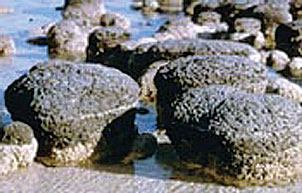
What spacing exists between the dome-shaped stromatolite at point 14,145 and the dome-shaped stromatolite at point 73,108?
202mm

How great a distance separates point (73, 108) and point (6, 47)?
711cm

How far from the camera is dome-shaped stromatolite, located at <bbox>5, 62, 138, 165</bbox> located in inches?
236

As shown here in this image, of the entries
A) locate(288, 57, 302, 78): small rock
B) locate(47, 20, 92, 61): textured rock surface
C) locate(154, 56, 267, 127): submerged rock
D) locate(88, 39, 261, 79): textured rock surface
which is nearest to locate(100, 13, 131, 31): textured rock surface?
locate(47, 20, 92, 61): textured rock surface

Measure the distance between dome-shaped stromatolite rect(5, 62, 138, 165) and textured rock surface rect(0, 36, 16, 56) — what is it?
6.25 metres

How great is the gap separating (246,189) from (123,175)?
1.32 m

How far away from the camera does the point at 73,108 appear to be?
602cm

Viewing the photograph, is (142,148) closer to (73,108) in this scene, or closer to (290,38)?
(73,108)

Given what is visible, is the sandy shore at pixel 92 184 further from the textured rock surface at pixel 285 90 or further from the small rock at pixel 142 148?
the textured rock surface at pixel 285 90

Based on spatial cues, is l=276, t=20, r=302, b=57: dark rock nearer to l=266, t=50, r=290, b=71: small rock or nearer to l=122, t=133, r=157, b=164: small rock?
l=266, t=50, r=290, b=71: small rock

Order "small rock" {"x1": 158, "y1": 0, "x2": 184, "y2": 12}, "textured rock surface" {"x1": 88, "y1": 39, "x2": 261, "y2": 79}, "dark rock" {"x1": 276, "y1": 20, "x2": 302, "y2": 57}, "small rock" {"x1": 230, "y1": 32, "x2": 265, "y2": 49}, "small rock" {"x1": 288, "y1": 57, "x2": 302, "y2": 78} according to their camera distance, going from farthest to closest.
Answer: "small rock" {"x1": 158, "y1": 0, "x2": 184, "y2": 12} → "small rock" {"x1": 230, "y1": 32, "x2": 265, "y2": 49} → "dark rock" {"x1": 276, "y1": 20, "x2": 302, "y2": 57} → "small rock" {"x1": 288, "y1": 57, "x2": 302, "y2": 78} → "textured rock surface" {"x1": 88, "y1": 39, "x2": 261, "y2": 79}

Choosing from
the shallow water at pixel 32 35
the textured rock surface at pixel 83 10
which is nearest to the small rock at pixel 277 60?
the shallow water at pixel 32 35

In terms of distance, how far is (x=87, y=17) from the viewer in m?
17.8

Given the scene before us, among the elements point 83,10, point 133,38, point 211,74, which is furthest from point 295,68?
point 83,10

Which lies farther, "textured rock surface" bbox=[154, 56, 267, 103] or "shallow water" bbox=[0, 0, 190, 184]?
"textured rock surface" bbox=[154, 56, 267, 103]
